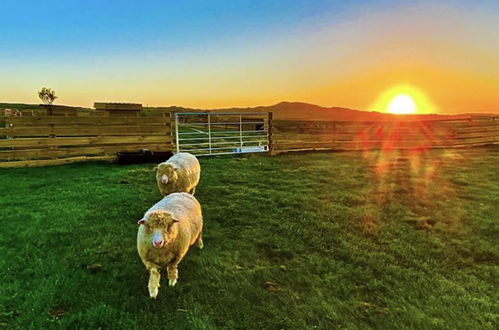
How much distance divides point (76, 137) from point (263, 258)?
1026cm

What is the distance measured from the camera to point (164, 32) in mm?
17047

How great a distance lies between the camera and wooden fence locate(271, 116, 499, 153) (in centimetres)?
1675

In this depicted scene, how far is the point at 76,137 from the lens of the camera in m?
12.3

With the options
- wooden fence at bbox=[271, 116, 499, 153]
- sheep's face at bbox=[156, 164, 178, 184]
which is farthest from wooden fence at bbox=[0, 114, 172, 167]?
sheep's face at bbox=[156, 164, 178, 184]

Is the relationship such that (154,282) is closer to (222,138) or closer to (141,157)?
(141,157)

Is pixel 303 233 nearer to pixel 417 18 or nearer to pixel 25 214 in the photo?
pixel 25 214

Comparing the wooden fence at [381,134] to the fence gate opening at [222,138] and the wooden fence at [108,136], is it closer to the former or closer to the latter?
the wooden fence at [108,136]

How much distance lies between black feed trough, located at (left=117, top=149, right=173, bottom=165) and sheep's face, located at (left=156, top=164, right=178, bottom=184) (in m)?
5.80

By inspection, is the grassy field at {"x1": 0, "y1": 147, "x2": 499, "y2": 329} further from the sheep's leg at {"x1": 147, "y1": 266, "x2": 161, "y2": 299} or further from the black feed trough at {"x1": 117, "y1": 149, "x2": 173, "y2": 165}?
the black feed trough at {"x1": 117, "y1": 149, "x2": 173, "y2": 165}

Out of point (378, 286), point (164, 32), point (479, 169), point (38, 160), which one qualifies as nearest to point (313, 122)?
point (479, 169)

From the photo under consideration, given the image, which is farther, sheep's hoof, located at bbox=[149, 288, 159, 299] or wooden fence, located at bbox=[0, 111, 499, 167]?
wooden fence, located at bbox=[0, 111, 499, 167]

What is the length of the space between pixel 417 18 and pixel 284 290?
1516 centimetres

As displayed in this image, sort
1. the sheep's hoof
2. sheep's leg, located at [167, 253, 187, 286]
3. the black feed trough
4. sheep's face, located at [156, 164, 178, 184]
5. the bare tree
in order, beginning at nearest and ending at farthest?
the sheep's hoof, sheep's leg, located at [167, 253, 187, 286], sheep's face, located at [156, 164, 178, 184], the black feed trough, the bare tree

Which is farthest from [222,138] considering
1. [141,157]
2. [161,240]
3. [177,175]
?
[161,240]
